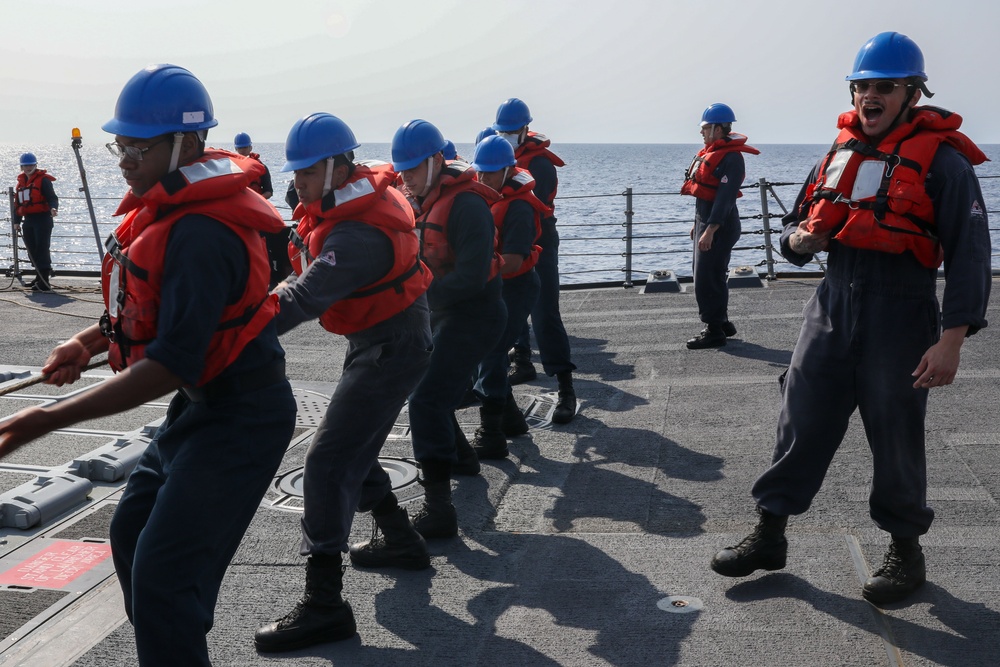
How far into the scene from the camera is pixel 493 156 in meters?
6.72

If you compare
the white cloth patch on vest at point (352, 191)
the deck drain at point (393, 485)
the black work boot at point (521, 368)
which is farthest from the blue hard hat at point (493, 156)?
the white cloth patch on vest at point (352, 191)

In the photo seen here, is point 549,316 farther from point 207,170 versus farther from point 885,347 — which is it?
point 207,170

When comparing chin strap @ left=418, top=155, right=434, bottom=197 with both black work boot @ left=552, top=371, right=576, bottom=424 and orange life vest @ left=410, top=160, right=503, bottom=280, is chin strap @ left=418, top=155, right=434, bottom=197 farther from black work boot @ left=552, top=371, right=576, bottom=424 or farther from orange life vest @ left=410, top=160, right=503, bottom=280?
black work boot @ left=552, top=371, right=576, bottom=424

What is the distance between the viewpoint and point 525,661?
3738 millimetres

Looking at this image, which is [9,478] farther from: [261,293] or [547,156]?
[547,156]

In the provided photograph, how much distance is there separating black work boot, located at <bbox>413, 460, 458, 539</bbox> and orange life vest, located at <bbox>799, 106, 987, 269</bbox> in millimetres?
2208

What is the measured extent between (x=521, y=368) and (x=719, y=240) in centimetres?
252

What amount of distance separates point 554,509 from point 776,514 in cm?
151

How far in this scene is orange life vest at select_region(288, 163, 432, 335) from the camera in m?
4.08

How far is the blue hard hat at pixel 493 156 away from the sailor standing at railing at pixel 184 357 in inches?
142

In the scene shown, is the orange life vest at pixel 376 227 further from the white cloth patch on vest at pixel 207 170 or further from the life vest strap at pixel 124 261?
the life vest strap at pixel 124 261

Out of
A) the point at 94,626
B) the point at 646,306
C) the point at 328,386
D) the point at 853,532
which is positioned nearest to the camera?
the point at 94,626

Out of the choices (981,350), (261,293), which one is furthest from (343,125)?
(981,350)

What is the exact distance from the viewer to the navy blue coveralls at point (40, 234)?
15266 millimetres
